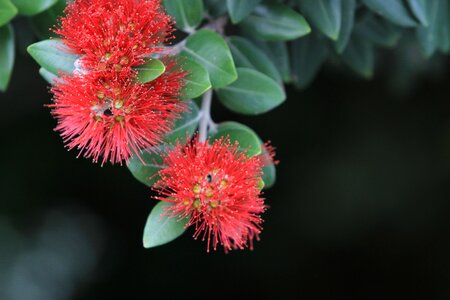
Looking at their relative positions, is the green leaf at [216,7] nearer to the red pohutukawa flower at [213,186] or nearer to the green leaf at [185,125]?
the green leaf at [185,125]

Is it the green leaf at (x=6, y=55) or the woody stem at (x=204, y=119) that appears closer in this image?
the woody stem at (x=204, y=119)

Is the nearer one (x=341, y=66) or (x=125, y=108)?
(x=125, y=108)

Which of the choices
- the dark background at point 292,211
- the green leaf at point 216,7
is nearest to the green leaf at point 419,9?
the green leaf at point 216,7

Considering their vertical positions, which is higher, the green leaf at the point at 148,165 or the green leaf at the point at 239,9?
the green leaf at the point at 239,9

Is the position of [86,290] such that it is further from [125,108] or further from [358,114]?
[125,108]

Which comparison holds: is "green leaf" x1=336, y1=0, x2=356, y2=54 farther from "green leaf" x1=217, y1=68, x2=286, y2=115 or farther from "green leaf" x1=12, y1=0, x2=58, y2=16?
"green leaf" x1=12, y1=0, x2=58, y2=16

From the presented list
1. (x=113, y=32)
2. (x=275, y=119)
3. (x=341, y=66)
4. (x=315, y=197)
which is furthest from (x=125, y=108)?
(x=315, y=197)

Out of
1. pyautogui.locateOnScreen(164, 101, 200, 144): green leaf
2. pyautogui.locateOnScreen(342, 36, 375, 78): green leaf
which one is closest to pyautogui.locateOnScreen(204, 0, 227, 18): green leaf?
pyautogui.locateOnScreen(164, 101, 200, 144): green leaf
